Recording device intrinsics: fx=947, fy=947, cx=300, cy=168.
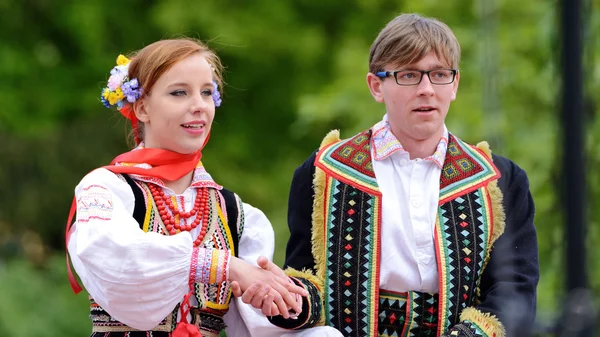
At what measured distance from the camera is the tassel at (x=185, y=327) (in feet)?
8.57

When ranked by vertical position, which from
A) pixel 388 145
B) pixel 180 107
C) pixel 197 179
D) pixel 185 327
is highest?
pixel 180 107

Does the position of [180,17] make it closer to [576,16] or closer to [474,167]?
[474,167]

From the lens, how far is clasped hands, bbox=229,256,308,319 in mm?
2541

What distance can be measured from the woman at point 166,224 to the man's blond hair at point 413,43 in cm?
52

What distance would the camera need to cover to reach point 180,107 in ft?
8.96

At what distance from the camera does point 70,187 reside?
30.6 ft

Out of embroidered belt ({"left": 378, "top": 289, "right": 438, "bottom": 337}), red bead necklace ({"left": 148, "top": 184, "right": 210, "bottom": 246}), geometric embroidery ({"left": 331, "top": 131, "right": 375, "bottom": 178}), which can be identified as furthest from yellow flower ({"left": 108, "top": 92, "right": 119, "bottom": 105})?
embroidered belt ({"left": 378, "top": 289, "right": 438, "bottom": 337})

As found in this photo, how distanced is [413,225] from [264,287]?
48 cm

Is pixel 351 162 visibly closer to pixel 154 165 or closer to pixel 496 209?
pixel 496 209

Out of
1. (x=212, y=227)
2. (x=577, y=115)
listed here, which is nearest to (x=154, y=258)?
(x=212, y=227)

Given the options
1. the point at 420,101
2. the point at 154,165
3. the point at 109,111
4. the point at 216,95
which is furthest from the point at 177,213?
the point at 109,111

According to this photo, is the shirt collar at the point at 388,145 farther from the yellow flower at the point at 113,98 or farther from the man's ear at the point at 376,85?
the yellow flower at the point at 113,98

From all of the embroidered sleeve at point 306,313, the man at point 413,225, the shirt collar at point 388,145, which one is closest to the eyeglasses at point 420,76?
the man at point 413,225

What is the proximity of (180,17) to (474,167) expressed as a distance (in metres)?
5.76
